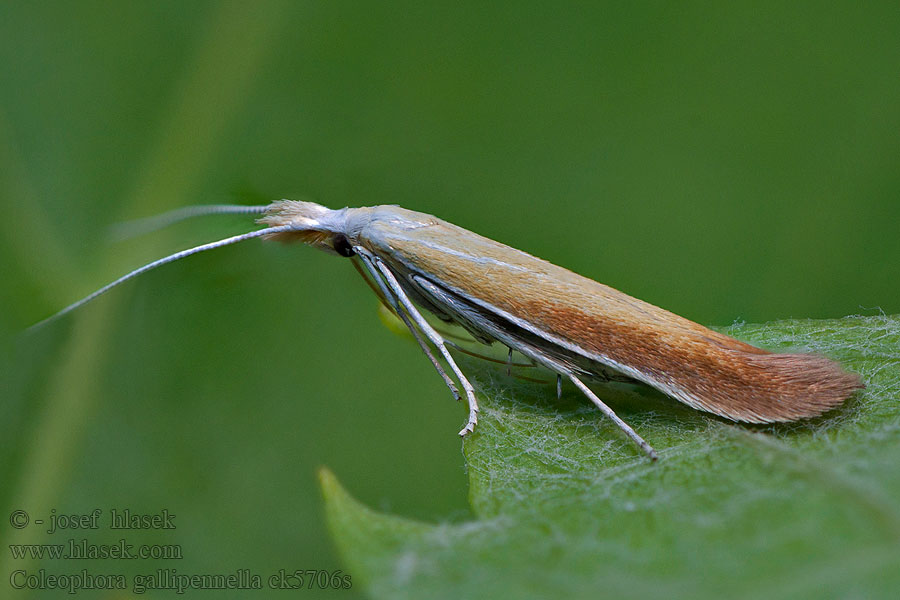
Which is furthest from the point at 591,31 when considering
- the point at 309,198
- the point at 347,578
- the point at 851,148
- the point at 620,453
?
the point at 347,578

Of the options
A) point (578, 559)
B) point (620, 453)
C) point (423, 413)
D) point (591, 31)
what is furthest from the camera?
point (591, 31)

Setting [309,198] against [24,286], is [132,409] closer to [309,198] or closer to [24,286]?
[24,286]

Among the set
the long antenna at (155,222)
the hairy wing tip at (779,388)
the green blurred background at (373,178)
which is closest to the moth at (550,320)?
the hairy wing tip at (779,388)

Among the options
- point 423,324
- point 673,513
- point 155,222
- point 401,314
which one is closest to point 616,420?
point 673,513

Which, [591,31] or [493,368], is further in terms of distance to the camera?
[591,31]

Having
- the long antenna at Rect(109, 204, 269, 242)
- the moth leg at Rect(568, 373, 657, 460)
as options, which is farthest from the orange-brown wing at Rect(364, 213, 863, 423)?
the long antenna at Rect(109, 204, 269, 242)

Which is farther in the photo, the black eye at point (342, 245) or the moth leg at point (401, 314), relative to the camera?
the black eye at point (342, 245)

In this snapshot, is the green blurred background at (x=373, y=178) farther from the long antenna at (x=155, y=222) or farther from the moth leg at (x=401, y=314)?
the moth leg at (x=401, y=314)

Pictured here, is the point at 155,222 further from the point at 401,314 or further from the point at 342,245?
the point at 401,314
